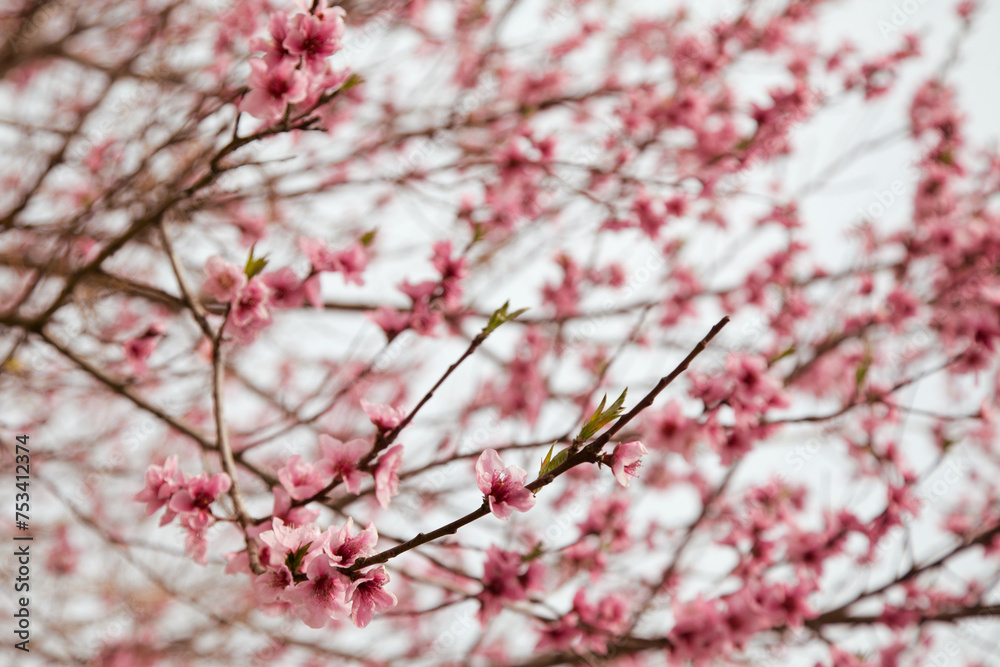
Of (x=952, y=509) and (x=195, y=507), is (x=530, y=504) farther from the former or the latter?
(x=952, y=509)

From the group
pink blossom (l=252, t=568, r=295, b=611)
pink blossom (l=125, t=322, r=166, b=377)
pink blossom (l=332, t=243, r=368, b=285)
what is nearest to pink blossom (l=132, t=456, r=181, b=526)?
pink blossom (l=252, t=568, r=295, b=611)

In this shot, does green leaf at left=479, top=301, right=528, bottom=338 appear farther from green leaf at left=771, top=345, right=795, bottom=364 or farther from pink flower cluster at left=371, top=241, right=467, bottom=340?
green leaf at left=771, top=345, right=795, bottom=364

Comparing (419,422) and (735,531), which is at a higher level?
(419,422)

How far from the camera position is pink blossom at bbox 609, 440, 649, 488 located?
4.49ft

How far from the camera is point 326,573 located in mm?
1306

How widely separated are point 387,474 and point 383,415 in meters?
0.20

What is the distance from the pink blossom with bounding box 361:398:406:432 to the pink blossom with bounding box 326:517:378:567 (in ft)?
1.14

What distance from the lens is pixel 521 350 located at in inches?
166

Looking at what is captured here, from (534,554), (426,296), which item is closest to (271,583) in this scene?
(534,554)

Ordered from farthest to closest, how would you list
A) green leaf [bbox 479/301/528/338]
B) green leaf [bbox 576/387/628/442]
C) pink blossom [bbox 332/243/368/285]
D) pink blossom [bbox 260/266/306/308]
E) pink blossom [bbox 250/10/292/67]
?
pink blossom [bbox 332/243/368/285]
pink blossom [bbox 260/266/306/308]
pink blossom [bbox 250/10/292/67]
green leaf [bbox 479/301/528/338]
green leaf [bbox 576/387/628/442]

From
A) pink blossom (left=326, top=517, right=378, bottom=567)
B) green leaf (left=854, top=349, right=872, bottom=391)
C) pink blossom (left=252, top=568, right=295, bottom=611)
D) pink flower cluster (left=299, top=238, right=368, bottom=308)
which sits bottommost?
pink blossom (left=252, top=568, right=295, bottom=611)

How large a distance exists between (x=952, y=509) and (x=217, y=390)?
735 centimetres

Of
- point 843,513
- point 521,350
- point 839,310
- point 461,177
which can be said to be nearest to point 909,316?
point 839,310

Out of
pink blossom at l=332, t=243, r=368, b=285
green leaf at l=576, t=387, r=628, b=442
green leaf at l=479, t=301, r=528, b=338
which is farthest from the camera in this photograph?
pink blossom at l=332, t=243, r=368, b=285
